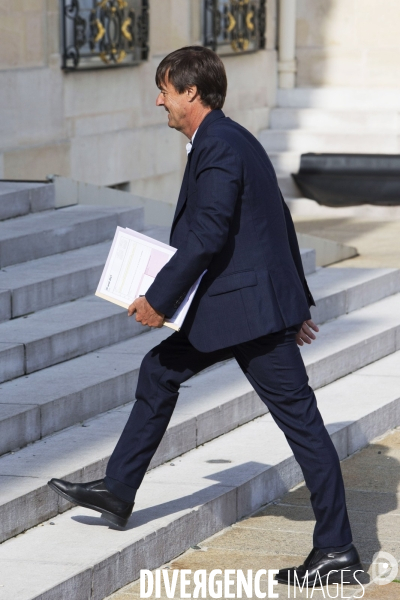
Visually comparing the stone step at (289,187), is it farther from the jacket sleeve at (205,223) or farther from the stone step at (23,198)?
the jacket sleeve at (205,223)

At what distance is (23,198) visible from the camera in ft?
25.8

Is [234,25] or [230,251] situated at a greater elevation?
[234,25]

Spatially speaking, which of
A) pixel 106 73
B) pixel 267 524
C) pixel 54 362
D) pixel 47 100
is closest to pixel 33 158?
pixel 47 100

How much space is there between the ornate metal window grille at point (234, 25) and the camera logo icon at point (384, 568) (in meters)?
9.63

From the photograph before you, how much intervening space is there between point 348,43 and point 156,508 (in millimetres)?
11915

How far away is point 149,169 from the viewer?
12344 millimetres

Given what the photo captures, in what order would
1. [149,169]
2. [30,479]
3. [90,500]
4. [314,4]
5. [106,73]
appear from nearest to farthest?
[90,500], [30,479], [106,73], [149,169], [314,4]

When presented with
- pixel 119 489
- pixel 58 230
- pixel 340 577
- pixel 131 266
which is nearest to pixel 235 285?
pixel 131 266

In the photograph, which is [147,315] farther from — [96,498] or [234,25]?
[234,25]

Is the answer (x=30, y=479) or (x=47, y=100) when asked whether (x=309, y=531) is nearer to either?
(x=30, y=479)

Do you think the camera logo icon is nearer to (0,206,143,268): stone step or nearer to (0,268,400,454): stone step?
(0,268,400,454): stone step

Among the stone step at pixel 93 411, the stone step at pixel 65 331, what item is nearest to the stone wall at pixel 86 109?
the stone step at pixel 65 331

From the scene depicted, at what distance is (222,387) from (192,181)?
2144mm

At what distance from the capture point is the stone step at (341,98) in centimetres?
1525
